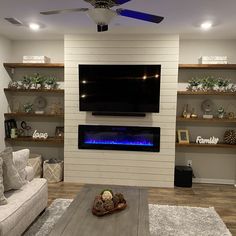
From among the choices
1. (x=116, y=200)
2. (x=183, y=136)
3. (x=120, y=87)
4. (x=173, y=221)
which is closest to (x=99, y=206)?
(x=116, y=200)

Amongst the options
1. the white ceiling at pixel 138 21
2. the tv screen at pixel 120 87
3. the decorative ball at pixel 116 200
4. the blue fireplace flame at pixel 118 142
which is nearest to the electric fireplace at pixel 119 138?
the blue fireplace flame at pixel 118 142

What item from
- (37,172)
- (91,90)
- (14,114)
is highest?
(91,90)

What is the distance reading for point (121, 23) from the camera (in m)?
4.10

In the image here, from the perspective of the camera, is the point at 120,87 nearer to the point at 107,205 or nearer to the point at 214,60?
the point at 214,60

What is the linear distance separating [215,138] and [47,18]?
3.55m

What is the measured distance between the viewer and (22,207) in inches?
111

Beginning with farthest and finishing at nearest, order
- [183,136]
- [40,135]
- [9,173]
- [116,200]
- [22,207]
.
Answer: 1. [40,135]
2. [183,136]
3. [9,173]
4. [22,207]
5. [116,200]

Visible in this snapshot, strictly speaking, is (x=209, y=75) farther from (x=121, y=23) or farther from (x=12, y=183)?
(x=12, y=183)

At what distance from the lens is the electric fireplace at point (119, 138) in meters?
4.87

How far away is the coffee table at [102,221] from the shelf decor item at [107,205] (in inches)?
1.6

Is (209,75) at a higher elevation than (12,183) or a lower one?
higher

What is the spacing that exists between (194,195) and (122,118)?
178 centimetres

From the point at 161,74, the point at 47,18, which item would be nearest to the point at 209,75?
the point at 161,74

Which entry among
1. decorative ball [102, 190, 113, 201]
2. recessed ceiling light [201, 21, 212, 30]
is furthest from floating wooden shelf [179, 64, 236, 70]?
decorative ball [102, 190, 113, 201]
